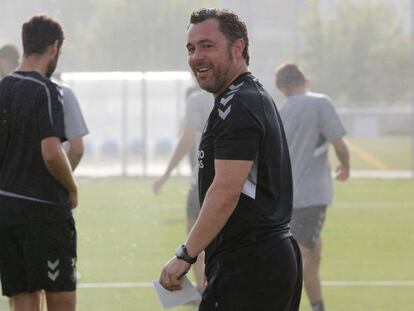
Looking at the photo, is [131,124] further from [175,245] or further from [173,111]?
[175,245]

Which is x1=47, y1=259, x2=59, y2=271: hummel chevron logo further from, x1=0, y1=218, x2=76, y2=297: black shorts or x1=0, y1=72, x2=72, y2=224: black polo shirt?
x1=0, y1=72, x2=72, y2=224: black polo shirt

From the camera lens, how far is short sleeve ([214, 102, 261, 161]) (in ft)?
14.3

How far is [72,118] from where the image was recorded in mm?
6285

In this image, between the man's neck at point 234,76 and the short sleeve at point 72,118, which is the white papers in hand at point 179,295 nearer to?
the man's neck at point 234,76

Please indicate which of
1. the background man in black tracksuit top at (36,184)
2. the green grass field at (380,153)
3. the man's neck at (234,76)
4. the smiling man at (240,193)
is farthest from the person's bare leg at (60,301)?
the green grass field at (380,153)

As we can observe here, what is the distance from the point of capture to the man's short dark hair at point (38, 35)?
6148 mm

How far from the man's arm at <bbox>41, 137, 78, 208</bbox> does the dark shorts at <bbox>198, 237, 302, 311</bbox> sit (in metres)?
1.63

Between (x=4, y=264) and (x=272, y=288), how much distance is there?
207 cm

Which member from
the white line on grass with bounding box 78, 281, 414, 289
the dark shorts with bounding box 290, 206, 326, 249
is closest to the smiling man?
the dark shorts with bounding box 290, 206, 326, 249

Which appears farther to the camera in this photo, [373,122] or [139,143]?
[373,122]

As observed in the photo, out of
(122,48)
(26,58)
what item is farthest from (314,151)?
(122,48)

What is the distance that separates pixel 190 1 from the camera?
16047 mm

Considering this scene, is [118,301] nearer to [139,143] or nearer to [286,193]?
[286,193]

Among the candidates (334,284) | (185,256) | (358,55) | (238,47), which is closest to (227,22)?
(238,47)
